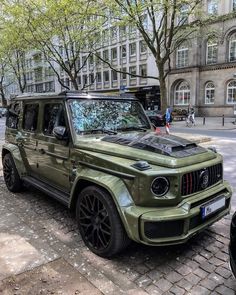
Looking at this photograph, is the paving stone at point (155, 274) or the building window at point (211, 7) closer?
the paving stone at point (155, 274)

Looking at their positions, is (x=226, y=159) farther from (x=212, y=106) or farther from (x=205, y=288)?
(x=212, y=106)

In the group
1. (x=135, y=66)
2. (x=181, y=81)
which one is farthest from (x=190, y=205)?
(x=135, y=66)

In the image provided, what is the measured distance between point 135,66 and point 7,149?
37161mm

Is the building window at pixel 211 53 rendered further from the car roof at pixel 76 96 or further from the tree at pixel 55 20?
the car roof at pixel 76 96

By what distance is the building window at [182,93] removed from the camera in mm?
35412

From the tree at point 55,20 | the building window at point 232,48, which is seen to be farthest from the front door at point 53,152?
the building window at point 232,48

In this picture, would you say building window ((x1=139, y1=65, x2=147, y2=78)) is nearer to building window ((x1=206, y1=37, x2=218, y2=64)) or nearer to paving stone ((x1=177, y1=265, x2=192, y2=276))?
building window ((x1=206, y1=37, x2=218, y2=64))

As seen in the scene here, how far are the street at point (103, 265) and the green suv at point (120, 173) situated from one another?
286mm

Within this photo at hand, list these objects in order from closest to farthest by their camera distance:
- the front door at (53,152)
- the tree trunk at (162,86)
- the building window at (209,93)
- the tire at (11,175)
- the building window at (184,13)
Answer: the front door at (53,152) < the tire at (11,175) < the tree trunk at (162,86) < the building window at (184,13) < the building window at (209,93)

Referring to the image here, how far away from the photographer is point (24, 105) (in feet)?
18.0

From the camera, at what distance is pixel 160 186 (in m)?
3.03

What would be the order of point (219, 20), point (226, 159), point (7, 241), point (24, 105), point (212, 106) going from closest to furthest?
1. point (7, 241)
2. point (24, 105)
3. point (226, 159)
4. point (219, 20)
5. point (212, 106)

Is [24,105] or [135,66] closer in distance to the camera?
[24,105]

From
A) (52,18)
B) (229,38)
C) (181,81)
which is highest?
(229,38)
